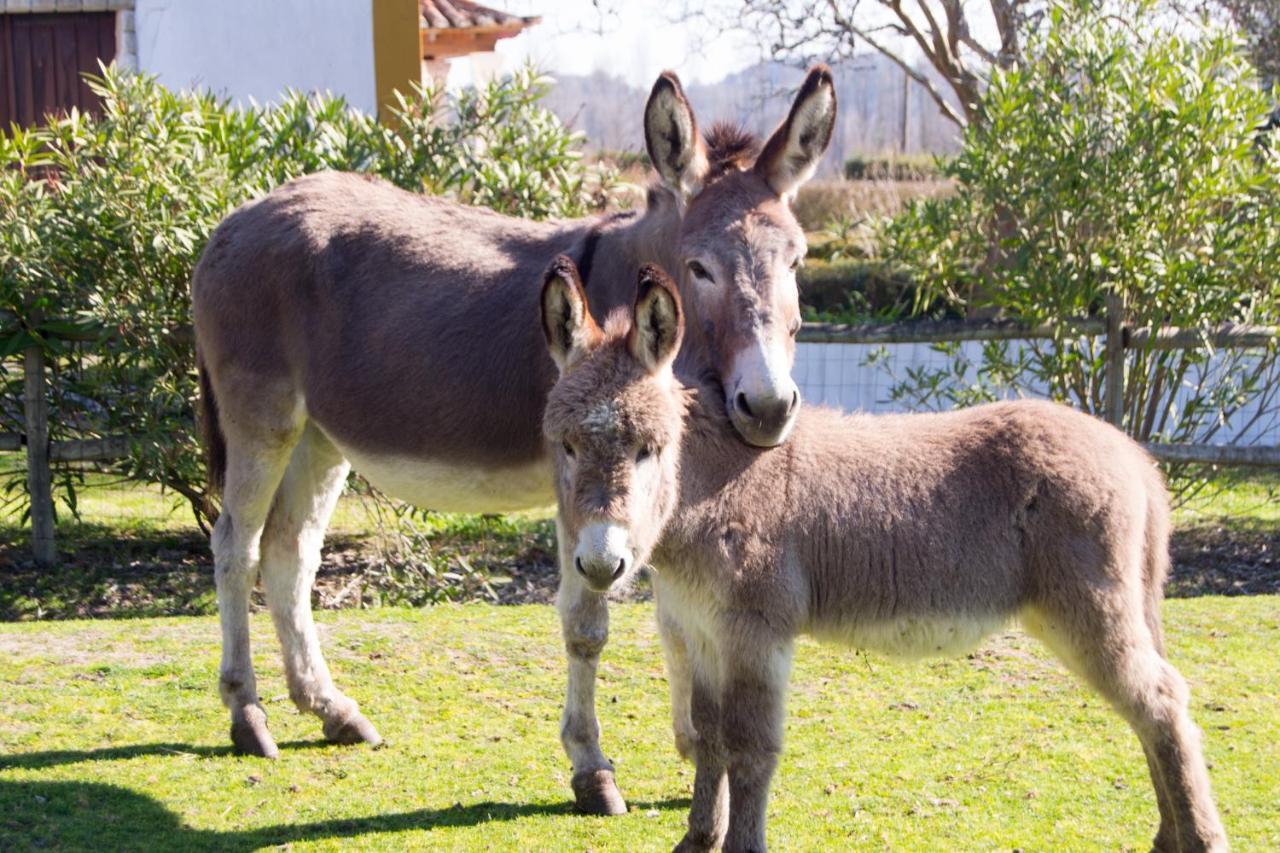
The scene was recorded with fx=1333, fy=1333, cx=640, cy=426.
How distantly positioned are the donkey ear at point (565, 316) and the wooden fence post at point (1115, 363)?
6.61 meters

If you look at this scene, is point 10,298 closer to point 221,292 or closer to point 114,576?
point 114,576

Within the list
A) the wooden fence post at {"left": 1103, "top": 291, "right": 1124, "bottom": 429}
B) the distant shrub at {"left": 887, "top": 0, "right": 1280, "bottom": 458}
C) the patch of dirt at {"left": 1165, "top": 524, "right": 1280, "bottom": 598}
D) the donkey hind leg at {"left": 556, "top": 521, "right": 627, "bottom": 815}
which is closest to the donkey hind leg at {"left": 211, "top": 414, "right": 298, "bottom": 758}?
the donkey hind leg at {"left": 556, "top": 521, "right": 627, "bottom": 815}

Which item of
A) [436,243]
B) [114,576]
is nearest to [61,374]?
[114,576]

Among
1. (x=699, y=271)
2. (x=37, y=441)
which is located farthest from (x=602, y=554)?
(x=37, y=441)

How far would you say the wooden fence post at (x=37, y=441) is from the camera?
9.48m

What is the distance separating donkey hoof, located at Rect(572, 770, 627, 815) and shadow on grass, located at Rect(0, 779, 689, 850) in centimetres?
9

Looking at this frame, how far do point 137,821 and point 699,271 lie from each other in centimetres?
293

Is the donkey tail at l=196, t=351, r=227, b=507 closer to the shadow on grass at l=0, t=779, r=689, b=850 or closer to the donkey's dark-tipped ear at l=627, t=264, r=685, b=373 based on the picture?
the shadow on grass at l=0, t=779, r=689, b=850

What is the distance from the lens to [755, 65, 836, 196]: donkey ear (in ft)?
16.3

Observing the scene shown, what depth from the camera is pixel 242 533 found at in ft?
19.8

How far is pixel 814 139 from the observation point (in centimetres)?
511

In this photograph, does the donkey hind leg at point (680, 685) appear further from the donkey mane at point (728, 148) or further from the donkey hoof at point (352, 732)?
the donkey mane at point (728, 148)

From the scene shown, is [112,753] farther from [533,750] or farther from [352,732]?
[533,750]

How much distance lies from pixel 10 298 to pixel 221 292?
12.8 feet
